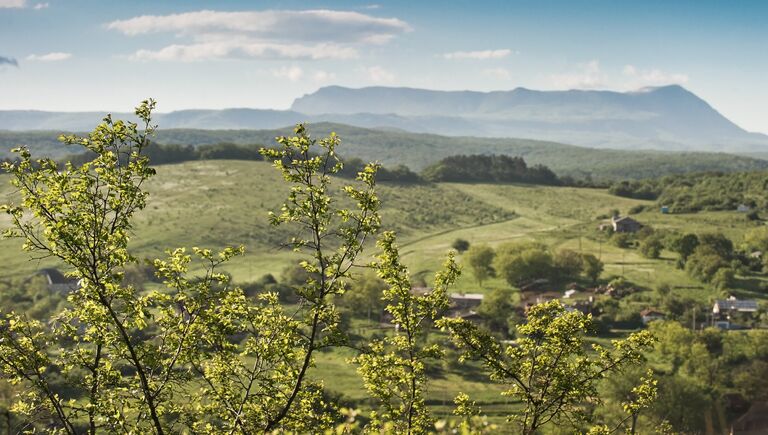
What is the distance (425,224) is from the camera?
5699 inches

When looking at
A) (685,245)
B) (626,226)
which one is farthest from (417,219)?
(685,245)

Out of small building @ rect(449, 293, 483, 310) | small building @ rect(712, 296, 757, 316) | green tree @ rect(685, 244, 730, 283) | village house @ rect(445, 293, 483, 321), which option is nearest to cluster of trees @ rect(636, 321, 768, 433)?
small building @ rect(712, 296, 757, 316)

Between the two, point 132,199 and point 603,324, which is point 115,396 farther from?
point 603,324

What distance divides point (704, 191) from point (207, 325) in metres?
183

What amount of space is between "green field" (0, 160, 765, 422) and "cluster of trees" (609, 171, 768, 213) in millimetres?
7377

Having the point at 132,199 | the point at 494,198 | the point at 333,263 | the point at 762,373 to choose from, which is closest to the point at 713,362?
the point at 762,373

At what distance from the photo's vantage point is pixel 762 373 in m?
60.2

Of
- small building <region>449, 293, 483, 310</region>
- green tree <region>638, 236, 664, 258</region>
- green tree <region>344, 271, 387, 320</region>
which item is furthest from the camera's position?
green tree <region>638, 236, 664, 258</region>

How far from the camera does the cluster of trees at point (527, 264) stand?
9362 centimetres

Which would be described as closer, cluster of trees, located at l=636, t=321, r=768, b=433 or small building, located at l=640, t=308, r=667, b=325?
cluster of trees, located at l=636, t=321, r=768, b=433

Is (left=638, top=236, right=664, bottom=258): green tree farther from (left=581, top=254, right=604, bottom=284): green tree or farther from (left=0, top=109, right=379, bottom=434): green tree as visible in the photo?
(left=0, top=109, right=379, bottom=434): green tree

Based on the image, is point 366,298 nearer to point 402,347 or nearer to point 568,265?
point 568,265

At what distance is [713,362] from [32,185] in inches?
2637

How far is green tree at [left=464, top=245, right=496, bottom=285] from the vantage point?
95812 mm
